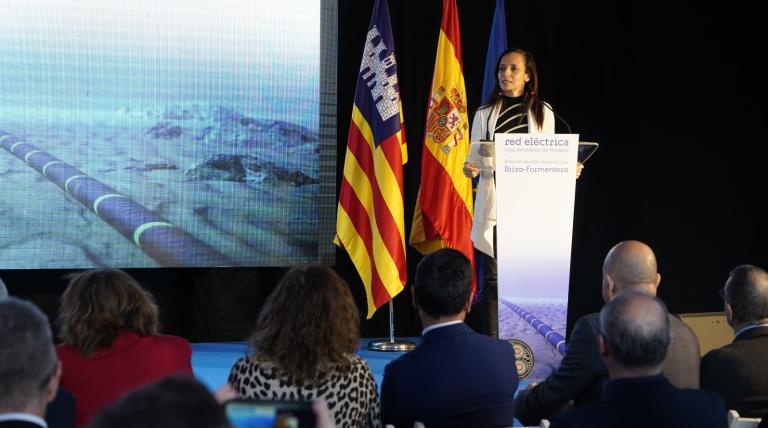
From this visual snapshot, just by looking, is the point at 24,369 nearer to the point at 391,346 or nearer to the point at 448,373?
the point at 448,373

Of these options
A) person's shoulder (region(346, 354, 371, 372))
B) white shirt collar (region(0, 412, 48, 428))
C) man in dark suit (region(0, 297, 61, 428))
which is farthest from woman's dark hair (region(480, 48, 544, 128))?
white shirt collar (region(0, 412, 48, 428))

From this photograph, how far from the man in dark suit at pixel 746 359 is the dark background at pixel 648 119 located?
3.92 meters

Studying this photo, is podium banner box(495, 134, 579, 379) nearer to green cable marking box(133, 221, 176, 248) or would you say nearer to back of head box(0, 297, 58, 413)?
green cable marking box(133, 221, 176, 248)

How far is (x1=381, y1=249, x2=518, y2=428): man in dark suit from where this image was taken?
2.49 metres

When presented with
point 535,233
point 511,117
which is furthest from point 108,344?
point 511,117

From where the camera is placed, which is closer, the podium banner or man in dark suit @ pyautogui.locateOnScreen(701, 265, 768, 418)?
man in dark suit @ pyautogui.locateOnScreen(701, 265, 768, 418)

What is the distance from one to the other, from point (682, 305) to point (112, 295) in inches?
217

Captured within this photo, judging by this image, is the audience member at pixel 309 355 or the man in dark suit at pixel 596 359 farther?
the man in dark suit at pixel 596 359

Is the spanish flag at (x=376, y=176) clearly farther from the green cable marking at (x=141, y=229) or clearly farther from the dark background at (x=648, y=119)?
the green cable marking at (x=141, y=229)

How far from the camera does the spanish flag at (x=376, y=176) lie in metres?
6.02

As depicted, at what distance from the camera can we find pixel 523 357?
14.9ft

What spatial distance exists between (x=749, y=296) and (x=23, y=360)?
218 cm

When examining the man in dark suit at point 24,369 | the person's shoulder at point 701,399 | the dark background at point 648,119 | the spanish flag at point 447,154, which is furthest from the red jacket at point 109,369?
the dark background at point 648,119

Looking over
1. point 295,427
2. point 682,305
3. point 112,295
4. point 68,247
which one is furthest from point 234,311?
point 295,427
